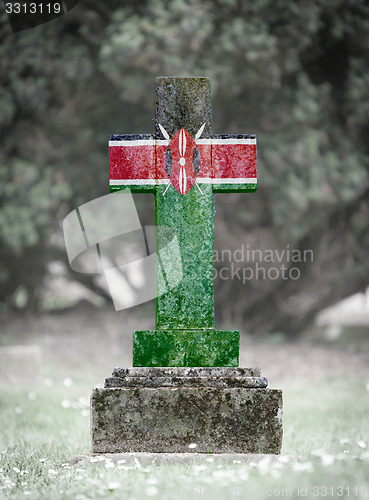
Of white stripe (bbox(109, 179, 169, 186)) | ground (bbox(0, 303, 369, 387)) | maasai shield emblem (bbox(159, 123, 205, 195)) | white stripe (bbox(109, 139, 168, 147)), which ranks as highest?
white stripe (bbox(109, 139, 168, 147))

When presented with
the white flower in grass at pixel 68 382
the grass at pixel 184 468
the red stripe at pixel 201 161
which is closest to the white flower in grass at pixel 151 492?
the grass at pixel 184 468

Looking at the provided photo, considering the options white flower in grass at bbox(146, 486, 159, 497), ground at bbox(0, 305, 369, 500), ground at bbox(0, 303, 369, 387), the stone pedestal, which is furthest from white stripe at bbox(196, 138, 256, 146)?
ground at bbox(0, 303, 369, 387)

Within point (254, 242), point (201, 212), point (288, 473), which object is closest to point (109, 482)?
point (288, 473)

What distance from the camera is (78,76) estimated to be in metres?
8.66

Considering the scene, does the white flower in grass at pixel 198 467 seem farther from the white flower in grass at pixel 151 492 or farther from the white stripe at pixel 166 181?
the white stripe at pixel 166 181

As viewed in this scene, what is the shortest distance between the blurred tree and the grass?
4.20 m

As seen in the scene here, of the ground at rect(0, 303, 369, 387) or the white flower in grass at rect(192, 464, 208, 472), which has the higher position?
the ground at rect(0, 303, 369, 387)

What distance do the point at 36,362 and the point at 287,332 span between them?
492 cm

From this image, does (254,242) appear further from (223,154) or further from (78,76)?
(223,154)

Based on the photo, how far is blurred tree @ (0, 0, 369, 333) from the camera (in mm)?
8172

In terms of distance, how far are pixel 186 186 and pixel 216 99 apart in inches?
208

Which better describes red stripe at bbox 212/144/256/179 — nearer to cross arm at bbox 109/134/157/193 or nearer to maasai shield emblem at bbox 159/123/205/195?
maasai shield emblem at bbox 159/123/205/195

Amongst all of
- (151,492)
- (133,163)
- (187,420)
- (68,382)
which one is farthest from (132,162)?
(68,382)

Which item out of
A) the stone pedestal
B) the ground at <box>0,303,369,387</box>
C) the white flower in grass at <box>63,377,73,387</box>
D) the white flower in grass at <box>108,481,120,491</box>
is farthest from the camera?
the ground at <box>0,303,369,387</box>
